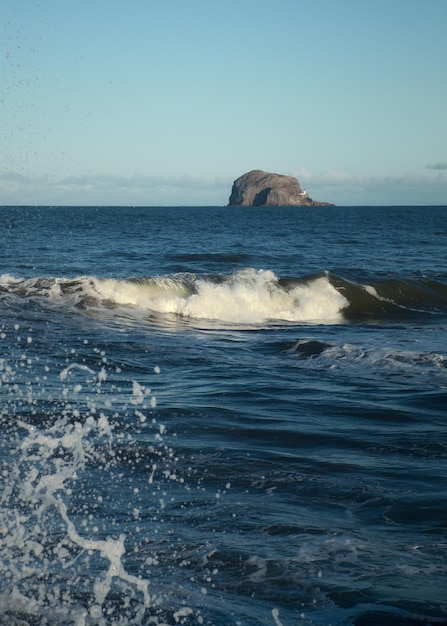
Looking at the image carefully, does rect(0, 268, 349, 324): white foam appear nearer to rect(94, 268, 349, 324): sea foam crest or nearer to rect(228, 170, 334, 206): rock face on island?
rect(94, 268, 349, 324): sea foam crest

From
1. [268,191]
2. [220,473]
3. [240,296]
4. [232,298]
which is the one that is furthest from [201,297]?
[268,191]

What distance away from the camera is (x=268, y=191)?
178 metres

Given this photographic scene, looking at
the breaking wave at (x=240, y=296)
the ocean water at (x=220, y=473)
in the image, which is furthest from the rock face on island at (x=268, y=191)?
the ocean water at (x=220, y=473)

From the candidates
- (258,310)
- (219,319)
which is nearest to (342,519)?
(219,319)

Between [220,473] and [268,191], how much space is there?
17477 cm

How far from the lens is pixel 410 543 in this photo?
5.12 meters

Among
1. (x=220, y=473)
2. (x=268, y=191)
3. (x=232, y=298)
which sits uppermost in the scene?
(x=268, y=191)

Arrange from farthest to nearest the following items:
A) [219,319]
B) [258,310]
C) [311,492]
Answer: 1. [258,310]
2. [219,319]
3. [311,492]

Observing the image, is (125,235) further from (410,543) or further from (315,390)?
(410,543)

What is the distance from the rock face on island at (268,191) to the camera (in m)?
177

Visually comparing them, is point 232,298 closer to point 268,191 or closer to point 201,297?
point 201,297

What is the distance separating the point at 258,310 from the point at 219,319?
1660mm

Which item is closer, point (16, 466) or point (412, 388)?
point (16, 466)

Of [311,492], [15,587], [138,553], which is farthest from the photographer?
[311,492]
